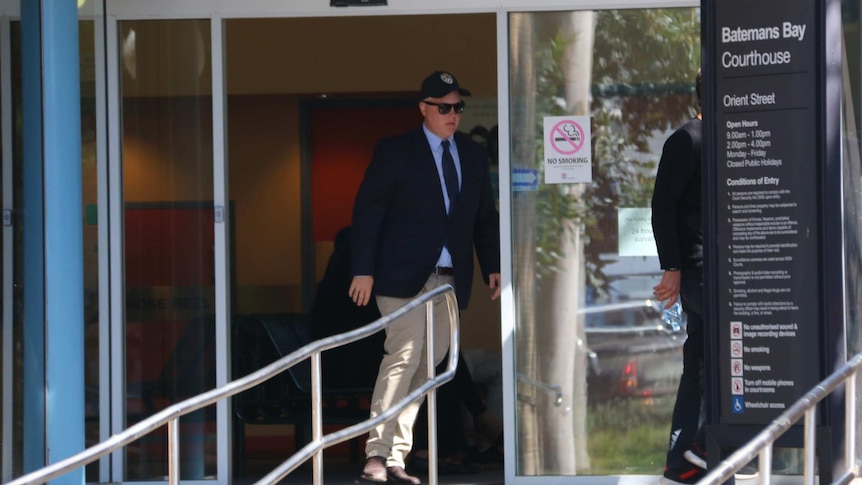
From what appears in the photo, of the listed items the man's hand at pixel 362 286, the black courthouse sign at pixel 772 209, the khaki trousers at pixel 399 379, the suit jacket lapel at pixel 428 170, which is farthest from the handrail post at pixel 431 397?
the black courthouse sign at pixel 772 209

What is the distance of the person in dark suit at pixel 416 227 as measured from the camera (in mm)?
5871

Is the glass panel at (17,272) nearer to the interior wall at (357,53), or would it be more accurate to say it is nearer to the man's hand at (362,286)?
the man's hand at (362,286)

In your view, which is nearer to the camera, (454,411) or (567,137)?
(567,137)

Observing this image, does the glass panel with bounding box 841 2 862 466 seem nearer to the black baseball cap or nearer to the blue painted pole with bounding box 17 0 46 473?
the black baseball cap

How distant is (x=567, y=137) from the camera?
21.7 ft

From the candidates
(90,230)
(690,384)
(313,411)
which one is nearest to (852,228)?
(690,384)

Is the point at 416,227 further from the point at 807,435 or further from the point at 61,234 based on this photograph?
the point at 807,435

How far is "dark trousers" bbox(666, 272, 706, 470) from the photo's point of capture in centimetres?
567

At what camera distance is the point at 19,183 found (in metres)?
5.79

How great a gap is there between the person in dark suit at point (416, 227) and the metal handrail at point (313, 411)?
7.8 inches

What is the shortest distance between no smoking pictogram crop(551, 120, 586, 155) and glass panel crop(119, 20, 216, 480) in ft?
5.57

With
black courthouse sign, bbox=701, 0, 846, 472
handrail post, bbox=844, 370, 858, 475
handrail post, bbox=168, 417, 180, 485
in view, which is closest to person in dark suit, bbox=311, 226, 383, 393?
black courthouse sign, bbox=701, 0, 846, 472

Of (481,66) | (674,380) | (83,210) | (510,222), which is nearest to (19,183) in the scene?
(83,210)

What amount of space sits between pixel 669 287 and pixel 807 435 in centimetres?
155
